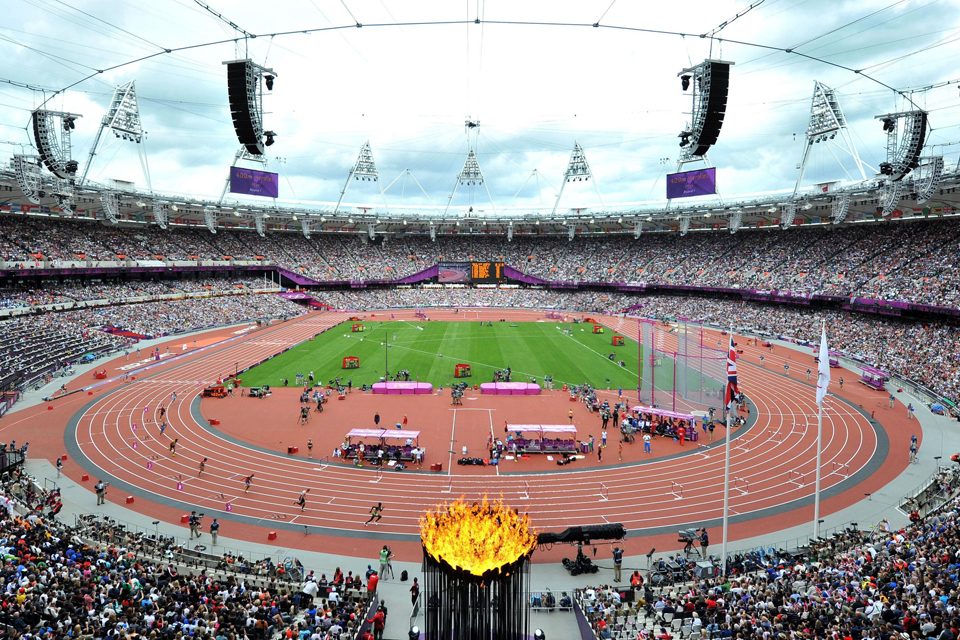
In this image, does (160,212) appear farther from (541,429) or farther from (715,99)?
(715,99)

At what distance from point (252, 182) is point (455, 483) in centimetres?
5436

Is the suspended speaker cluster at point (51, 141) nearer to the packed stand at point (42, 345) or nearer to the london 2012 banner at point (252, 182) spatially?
the packed stand at point (42, 345)

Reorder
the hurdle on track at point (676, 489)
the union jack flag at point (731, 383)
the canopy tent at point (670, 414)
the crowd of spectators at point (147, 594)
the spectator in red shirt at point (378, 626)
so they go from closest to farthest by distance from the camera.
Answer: the crowd of spectators at point (147, 594), the spectator in red shirt at point (378, 626), the union jack flag at point (731, 383), the hurdle on track at point (676, 489), the canopy tent at point (670, 414)

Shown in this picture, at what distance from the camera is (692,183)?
62.2 m

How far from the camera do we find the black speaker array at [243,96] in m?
12.4

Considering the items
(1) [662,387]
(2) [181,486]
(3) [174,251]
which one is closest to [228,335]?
(3) [174,251]

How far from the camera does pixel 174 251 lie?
72562mm

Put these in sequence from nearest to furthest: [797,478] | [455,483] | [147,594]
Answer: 1. [147,594]
2. [455,483]
3. [797,478]

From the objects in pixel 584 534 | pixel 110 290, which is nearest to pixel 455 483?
pixel 584 534

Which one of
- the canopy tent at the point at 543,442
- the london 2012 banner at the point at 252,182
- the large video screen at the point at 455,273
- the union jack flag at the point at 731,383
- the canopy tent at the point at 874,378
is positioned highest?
the london 2012 banner at the point at 252,182

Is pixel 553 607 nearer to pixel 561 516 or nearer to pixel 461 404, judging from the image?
pixel 561 516

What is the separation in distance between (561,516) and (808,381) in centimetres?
2855

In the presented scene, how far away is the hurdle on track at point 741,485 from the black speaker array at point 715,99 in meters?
14.7

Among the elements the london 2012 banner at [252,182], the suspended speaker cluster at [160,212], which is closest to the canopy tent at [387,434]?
the london 2012 banner at [252,182]
